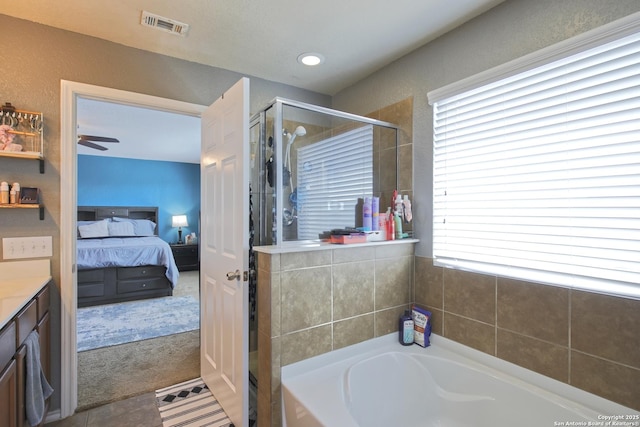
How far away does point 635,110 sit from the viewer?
4.14 feet

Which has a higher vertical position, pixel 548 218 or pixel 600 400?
pixel 548 218

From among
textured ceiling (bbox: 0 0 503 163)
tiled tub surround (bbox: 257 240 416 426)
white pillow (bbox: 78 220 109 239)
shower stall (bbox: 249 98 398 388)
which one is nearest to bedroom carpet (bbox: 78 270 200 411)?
shower stall (bbox: 249 98 398 388)

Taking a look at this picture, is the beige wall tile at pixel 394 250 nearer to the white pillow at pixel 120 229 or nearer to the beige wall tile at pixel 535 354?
the beige wall tile at pixel 535 354

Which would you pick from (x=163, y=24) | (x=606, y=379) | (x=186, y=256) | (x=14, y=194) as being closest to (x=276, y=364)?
(x=606, y=379)

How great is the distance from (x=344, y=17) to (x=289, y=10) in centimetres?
32

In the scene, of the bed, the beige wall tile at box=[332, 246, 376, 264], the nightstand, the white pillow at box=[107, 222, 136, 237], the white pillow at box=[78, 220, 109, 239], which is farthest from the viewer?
the nightstand

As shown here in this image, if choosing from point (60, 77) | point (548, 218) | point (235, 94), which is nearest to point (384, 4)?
point (235, 94)

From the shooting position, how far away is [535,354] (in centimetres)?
155

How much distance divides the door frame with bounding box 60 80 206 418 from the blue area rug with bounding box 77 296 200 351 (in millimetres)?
1128

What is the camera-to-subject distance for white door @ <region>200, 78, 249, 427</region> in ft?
5.65

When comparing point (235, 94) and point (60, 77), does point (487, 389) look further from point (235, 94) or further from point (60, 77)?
point (60, 77)

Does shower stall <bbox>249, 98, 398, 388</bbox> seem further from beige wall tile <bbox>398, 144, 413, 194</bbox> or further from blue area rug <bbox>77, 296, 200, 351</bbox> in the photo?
blue area rug <bbox>77, 296, 200, 351</bbox>

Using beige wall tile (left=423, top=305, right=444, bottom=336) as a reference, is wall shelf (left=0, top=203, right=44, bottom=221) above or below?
above

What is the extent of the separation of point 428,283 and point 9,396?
7.13 ft
